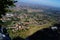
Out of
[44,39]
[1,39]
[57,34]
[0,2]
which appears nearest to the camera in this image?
[0,2]

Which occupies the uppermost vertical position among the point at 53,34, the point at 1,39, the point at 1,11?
the point at 1,11

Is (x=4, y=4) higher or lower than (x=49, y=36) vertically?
higher

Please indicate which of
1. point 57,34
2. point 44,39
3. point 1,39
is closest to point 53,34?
point 57,34

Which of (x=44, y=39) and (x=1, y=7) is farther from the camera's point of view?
(x=44, y=39)

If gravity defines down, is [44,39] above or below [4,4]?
below

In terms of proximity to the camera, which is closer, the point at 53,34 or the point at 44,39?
the point at 44,39

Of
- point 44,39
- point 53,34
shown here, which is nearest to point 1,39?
point 44,39

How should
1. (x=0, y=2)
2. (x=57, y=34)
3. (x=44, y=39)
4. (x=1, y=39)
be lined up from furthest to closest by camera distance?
(x=57, y=34), (x=44, y=39), (x=1, y=39), (x=0, y=2)

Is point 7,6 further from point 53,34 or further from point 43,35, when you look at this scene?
point 53,34

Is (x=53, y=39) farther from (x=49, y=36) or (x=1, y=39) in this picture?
(x=1, y=39)

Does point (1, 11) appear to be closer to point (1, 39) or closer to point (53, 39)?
point (1, 39)
